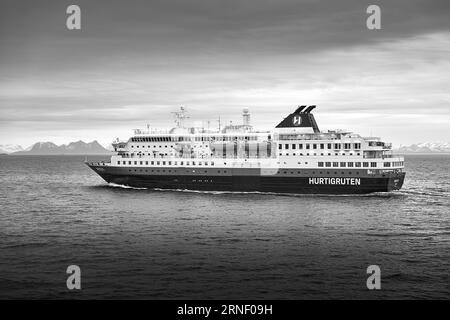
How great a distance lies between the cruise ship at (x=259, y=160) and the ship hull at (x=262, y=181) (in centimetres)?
12

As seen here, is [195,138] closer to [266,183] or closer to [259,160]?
[259,160]

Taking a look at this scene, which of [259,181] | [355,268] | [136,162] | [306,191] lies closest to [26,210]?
[136,162]

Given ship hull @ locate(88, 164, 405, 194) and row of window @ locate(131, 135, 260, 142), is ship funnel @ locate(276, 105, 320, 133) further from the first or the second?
ship hull @ locate(88, 164, 405, 194)

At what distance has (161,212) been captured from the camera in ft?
162

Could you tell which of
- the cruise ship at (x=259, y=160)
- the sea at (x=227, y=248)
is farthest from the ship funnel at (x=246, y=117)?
the sea at (x=227, y=248)

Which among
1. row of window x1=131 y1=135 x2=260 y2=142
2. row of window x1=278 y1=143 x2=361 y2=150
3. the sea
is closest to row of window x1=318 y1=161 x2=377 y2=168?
row of window x1=278 y1=143 x2=361 y2=150

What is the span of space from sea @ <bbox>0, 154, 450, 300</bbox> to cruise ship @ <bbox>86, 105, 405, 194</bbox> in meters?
5.19

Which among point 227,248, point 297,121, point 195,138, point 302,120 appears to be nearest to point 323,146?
point 302,120

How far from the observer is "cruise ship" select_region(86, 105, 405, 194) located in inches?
2434

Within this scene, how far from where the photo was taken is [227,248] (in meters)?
33.8

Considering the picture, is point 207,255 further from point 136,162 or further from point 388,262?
point 136,162

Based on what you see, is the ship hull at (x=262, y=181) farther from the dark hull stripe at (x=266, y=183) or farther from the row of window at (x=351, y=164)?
the row of window at (x=351, y=164)

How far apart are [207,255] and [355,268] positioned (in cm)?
954
